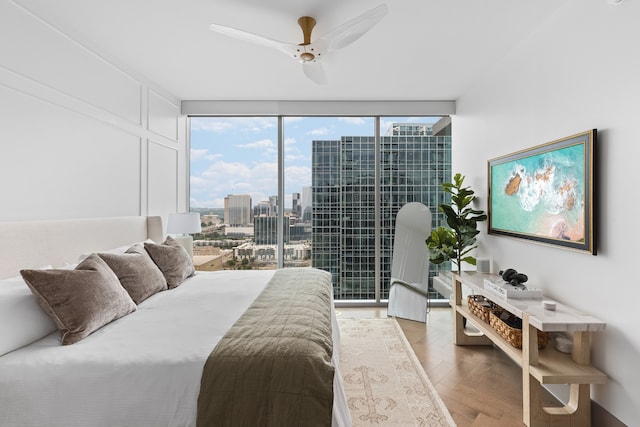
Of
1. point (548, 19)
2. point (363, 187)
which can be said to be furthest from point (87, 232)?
point (548, 19)

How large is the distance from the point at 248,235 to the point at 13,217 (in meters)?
2.52

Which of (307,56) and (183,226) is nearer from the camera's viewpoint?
(307,56)

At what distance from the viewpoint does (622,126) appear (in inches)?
69.7

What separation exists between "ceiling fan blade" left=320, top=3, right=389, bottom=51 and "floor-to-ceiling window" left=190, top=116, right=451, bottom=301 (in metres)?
2.08

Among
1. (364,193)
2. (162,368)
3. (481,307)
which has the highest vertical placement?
(364,193)

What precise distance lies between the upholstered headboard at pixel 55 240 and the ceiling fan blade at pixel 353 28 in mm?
2245

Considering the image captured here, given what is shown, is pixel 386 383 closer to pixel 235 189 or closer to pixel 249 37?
pixel 249 37

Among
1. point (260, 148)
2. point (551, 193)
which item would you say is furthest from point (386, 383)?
point (260, 148)

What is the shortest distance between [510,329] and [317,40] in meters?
2.39

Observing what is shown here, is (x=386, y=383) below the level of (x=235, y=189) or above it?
below

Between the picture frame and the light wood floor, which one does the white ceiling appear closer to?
the picture frame

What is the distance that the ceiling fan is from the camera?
1.98m

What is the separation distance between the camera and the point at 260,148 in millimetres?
4340

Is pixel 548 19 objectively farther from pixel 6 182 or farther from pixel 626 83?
pixel 6 182
